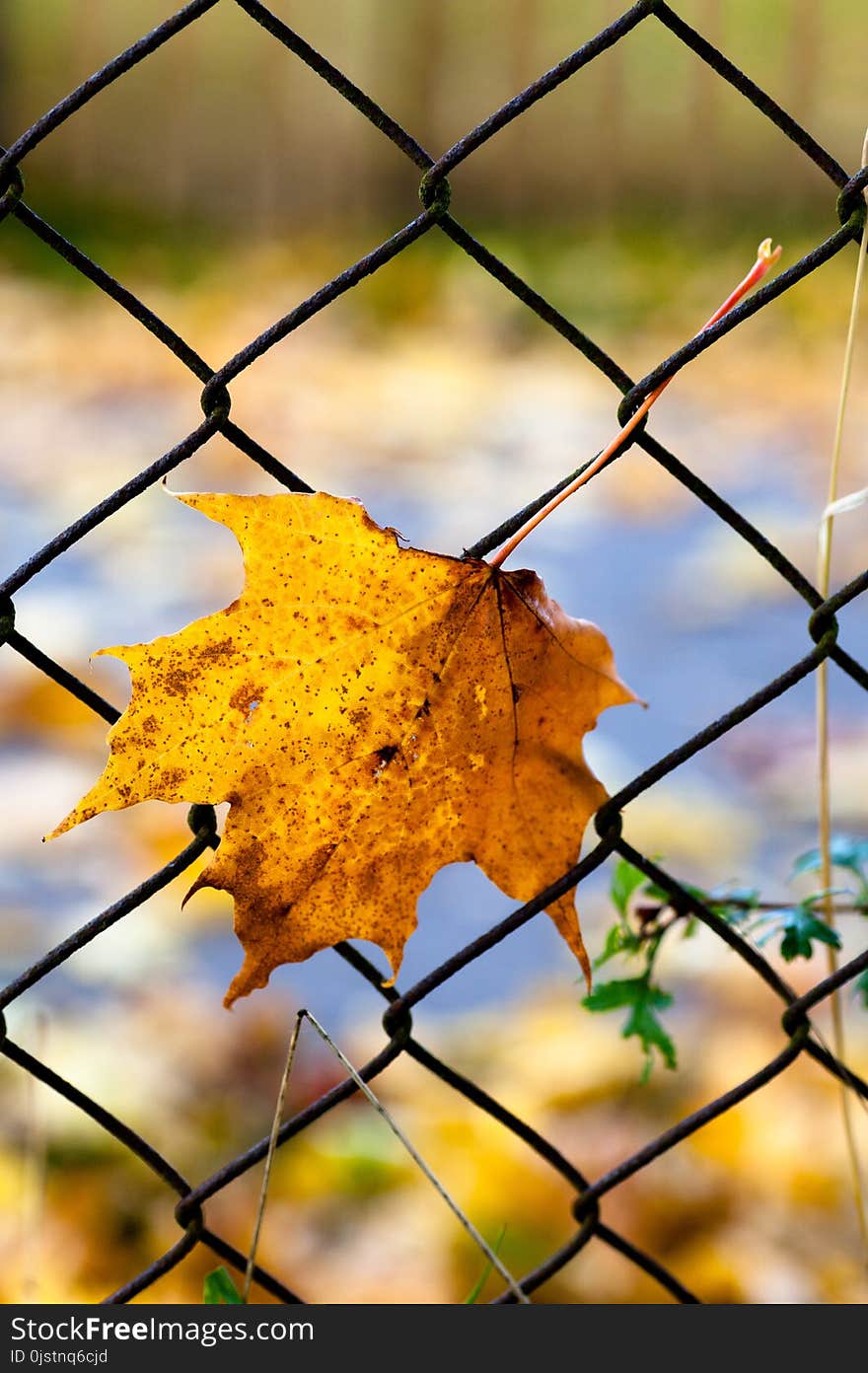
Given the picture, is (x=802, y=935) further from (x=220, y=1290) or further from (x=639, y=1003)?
(x=220, y=1290)

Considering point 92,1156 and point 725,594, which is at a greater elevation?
point 725,594

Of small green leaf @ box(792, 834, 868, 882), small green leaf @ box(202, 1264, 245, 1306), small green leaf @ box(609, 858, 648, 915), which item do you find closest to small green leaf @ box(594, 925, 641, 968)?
small green leaf @ box(609, 858, 648, 915)

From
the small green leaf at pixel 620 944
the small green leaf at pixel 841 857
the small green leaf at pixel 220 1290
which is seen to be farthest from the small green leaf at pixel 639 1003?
the small green leaf at pixel 220 1290

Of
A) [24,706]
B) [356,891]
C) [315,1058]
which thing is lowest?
[356,891]

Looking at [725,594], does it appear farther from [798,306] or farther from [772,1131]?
[798,306]

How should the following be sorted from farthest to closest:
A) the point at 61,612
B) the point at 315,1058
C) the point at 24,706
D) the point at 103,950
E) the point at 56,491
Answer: the point at 56,491, the point at 61,612, the point at 24,706, the point at 103,950, the point at 315,1058

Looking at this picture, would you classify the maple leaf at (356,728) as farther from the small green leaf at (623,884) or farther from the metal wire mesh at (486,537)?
the small green leaf at (623,884)
